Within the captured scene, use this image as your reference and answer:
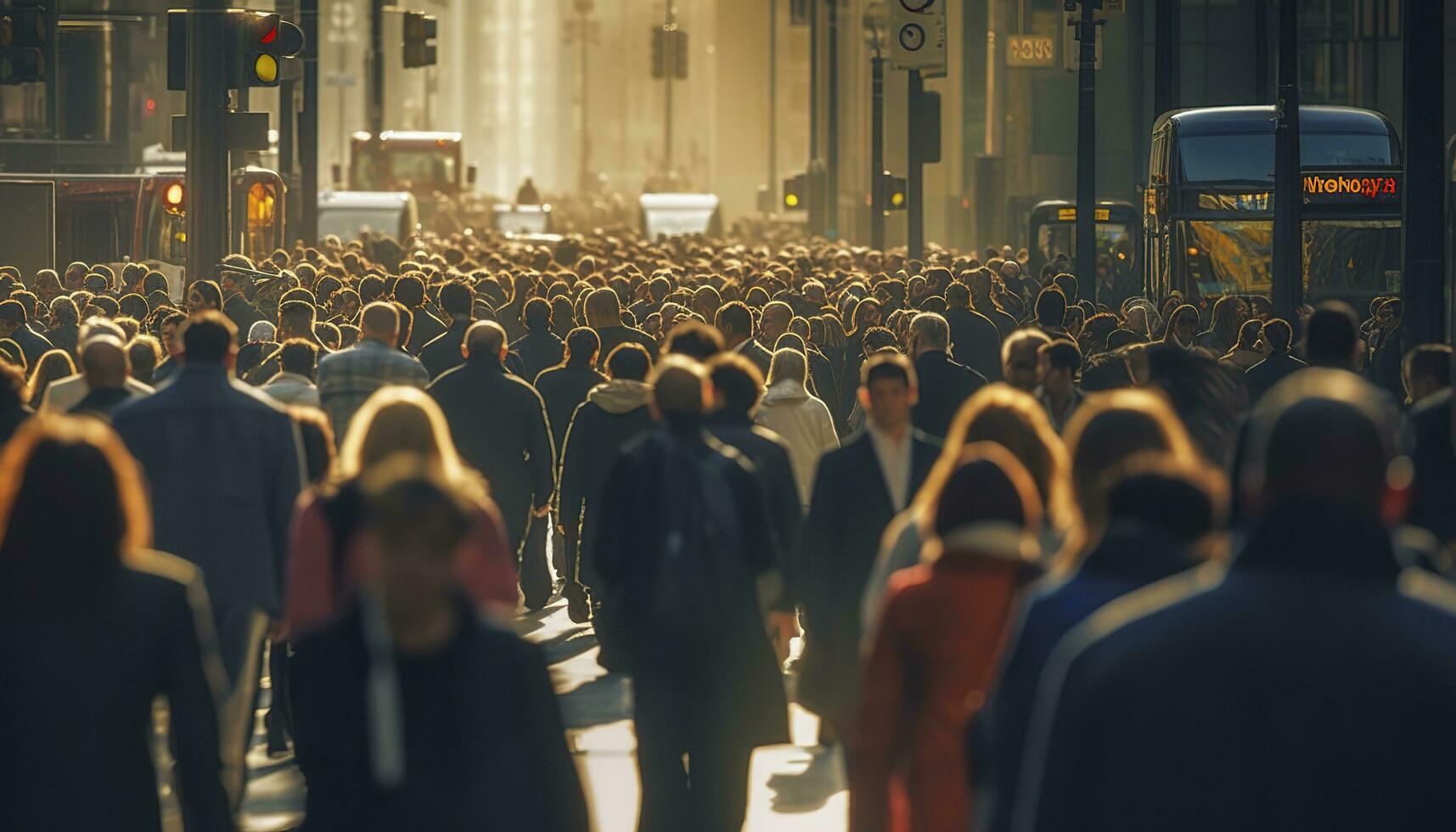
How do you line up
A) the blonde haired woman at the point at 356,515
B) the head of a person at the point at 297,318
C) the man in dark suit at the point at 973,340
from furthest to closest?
the man in dark suit at the point at 973,340 < the head of a person at the point at 297,318 < the blonde haired woman at the point at 356,515

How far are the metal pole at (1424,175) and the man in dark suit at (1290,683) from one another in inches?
435

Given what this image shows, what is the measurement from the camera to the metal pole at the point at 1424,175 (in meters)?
14.8

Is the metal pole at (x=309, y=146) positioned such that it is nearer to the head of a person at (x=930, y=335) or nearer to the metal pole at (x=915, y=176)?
the metal pole at (x=915, y=176)

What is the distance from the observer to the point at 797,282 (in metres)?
25.6

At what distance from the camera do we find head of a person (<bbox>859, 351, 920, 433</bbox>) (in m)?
8.61

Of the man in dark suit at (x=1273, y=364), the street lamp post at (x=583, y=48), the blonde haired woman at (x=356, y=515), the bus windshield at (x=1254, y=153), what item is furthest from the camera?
the street lamp post at (x=583, y=48)

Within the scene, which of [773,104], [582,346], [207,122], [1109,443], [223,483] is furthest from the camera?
[773,104]

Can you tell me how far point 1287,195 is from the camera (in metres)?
21.7

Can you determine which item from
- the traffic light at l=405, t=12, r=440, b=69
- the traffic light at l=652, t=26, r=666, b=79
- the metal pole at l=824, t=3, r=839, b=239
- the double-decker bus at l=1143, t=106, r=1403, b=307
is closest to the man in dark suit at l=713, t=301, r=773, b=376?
the double-decker bus at l=1143, t=106, r=1403, b=307

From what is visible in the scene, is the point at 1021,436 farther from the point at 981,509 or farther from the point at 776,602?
the point at 776,602

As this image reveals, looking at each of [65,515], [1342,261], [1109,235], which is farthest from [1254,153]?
[65,515]

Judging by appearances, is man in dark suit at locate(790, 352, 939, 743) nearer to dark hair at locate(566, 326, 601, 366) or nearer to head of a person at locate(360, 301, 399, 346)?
head of a person at locate(360, 301, 399, 346)

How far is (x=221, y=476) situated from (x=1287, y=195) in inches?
563

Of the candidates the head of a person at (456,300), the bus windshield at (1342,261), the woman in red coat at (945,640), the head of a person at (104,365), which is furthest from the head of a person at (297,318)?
the bus windshield at (1342,261)
